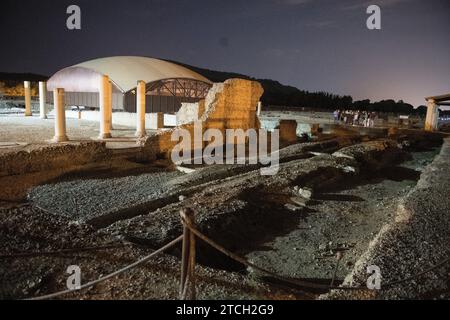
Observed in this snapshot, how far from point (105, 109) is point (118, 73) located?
1870 centimetres

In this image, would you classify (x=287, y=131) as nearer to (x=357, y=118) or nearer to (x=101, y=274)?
(x=357, y=118)

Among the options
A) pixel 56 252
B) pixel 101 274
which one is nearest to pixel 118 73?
pixel 56 252

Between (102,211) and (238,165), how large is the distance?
554 cm

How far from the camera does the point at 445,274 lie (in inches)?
160

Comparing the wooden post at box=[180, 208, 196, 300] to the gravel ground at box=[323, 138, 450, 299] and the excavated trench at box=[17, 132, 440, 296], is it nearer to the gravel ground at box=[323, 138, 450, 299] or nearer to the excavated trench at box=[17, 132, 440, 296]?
the gravel ground at box=[323, 138, 450, 299]

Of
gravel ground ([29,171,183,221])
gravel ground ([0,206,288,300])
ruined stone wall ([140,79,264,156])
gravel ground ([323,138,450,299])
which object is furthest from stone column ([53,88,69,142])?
gravel ground ([323,138,450,299])

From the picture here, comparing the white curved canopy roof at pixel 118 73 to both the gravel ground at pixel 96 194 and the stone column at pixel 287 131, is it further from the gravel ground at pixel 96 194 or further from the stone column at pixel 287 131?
the gravel ground at pixel 96 194

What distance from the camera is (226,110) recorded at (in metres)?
15.5

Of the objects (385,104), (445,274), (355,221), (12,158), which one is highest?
(385,104)

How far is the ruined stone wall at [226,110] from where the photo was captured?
512 inches

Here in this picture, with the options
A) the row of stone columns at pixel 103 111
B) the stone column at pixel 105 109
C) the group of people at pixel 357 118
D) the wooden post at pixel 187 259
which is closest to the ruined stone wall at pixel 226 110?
the row of stone columns at pixel 103 111
